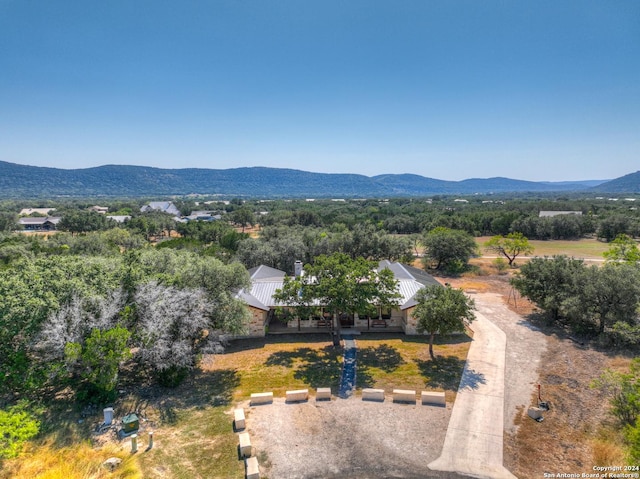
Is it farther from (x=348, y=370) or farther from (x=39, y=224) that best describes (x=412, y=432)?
(x=39, y=224)

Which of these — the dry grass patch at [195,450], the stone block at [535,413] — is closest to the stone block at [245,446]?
the dry grass patch at [195,450]

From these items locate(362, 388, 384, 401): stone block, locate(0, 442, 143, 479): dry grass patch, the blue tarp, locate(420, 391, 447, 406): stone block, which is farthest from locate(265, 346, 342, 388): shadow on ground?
locate(0, 442, 143, 479): dry grass patch

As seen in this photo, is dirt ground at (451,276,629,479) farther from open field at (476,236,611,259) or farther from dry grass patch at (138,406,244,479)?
open field at (476,236,611,259)

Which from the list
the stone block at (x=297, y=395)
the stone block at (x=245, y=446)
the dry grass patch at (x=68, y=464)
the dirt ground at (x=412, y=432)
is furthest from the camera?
the stone block at (x=297, y=395)

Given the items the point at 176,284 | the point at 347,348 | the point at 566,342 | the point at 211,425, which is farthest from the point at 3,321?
the point at 566,342

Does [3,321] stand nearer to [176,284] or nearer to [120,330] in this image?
[120,330]

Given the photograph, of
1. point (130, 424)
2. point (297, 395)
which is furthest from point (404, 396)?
point (130, 424)

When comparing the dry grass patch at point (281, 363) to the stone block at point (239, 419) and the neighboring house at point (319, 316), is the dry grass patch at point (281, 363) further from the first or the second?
the stone block at point (239, 419)
